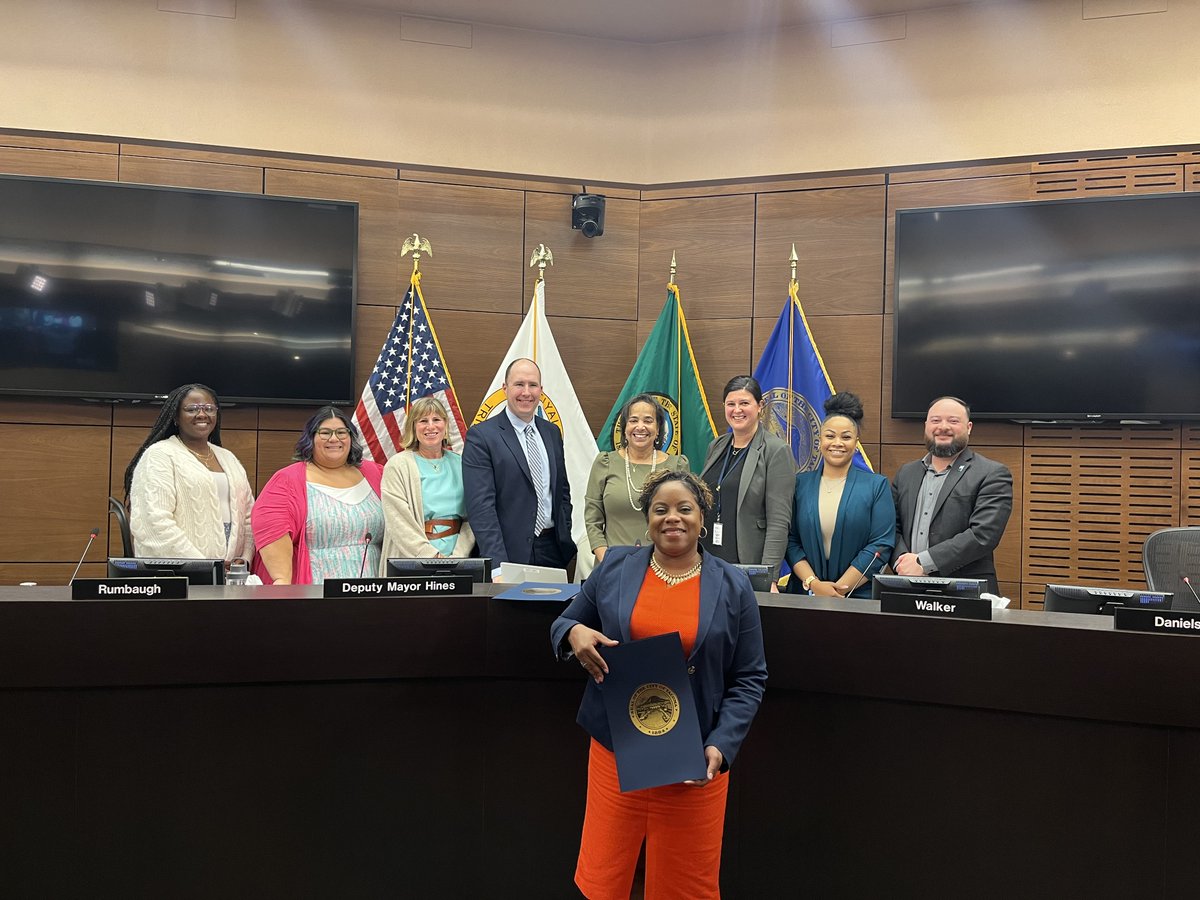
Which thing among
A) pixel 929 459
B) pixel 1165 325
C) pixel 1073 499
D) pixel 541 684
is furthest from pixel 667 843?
pixel 1165 325

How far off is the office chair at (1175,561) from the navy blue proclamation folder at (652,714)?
6.92ft

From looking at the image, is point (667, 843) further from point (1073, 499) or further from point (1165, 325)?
point (1165, 325)

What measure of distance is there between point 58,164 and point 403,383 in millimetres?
2045

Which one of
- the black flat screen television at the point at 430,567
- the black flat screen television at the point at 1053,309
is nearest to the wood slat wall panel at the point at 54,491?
the black flat screen television at the point at 430,567

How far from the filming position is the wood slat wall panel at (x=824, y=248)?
5.09m

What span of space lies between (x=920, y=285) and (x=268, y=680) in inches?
154

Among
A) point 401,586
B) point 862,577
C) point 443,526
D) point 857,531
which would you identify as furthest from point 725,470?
point 401,586

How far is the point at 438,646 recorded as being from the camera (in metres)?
2.30

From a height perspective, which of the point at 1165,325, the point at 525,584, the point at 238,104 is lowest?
the point at 525,584

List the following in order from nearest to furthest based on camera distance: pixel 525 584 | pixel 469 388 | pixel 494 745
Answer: pixel 494 745
pixel 525 584
pixel 469 388

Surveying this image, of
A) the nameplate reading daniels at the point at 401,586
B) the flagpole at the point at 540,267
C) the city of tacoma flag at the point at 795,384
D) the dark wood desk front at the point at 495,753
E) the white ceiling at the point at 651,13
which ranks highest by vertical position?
the white ceiling at the point at 651,13

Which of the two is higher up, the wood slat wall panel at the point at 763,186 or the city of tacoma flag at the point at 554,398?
the wood slat wall panel at the point at 763,186

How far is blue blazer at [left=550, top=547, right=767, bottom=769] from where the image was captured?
1.91 metres

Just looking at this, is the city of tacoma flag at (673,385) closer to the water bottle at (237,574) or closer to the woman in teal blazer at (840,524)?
the woman in teal blazer at (840,524)
